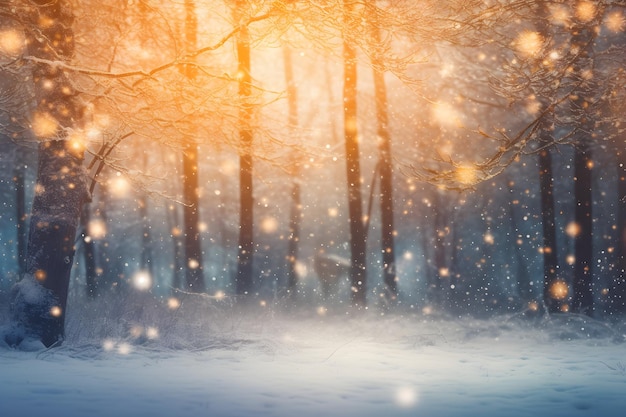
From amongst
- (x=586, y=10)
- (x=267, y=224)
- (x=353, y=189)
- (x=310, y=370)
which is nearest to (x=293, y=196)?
(x=267, y=224)

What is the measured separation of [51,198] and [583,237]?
39.5 ft

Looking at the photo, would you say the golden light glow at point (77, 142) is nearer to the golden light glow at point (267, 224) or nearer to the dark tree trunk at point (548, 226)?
the dark tree trunk at point (548, 226)

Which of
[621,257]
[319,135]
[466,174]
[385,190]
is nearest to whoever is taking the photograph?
[466,174]

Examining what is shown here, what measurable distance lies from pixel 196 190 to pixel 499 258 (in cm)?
2560

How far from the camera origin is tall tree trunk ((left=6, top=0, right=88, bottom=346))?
29.5 feet

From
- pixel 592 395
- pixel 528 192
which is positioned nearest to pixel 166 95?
pixel 592 395

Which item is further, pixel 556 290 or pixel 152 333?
pixel 556 290

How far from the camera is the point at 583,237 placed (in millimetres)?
14203

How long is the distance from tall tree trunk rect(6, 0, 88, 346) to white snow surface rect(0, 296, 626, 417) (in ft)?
2.29

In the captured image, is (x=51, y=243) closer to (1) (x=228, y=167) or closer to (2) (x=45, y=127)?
(2) (x=45, y=127)

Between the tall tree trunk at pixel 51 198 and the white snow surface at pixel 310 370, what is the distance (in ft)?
2.29

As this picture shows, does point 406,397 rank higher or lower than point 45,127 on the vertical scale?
lower

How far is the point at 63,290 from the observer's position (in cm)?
929

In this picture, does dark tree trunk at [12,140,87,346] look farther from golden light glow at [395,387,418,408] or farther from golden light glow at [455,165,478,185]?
golden light glow at [455,165,478,185]
